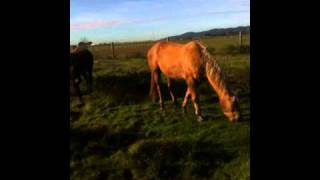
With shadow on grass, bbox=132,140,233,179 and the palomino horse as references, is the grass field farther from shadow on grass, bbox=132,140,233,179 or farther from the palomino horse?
the palomino horse

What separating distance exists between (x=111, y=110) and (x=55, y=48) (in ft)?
22.0

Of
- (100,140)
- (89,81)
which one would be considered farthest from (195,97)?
(89,81)

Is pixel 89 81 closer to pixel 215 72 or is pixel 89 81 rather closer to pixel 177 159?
pixel 215 72

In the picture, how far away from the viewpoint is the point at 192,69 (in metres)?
8.38

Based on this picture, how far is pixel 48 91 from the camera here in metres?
2.23

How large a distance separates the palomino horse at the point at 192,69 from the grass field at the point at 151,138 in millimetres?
302

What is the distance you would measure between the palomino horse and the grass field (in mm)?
302

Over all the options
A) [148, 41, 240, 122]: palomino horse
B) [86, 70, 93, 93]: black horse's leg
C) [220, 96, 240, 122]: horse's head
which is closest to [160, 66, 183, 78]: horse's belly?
[148, 41, 240, 122]: palomino horse

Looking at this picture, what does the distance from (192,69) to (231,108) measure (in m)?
1.29

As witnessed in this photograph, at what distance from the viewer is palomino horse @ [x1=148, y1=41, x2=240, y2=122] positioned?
7715 mm

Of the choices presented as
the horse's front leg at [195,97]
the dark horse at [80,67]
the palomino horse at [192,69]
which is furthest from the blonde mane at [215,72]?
the dark horse at [80,67]

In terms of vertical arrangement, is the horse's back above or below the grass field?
above

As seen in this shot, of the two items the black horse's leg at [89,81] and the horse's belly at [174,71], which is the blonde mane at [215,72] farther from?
the black horse's leg at [89,81]

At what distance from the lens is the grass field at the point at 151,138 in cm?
548
